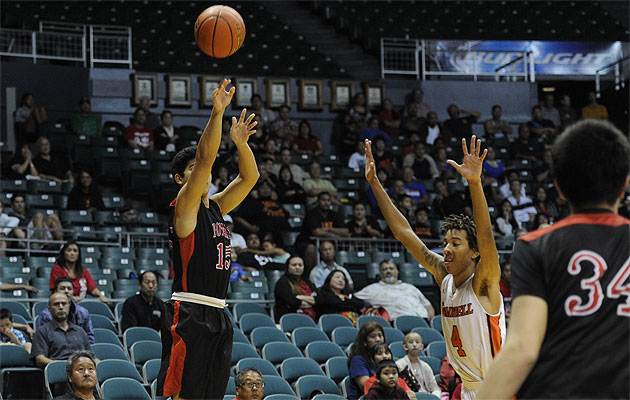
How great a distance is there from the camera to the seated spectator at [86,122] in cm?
1575

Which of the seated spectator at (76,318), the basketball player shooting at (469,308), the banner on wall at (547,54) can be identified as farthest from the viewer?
the banner on wall at (547,54)

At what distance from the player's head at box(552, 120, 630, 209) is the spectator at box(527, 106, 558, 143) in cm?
1524

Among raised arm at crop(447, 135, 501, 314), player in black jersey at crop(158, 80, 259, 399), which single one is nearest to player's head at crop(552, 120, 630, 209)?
raised arm at crop(447, 135, 501, 314)

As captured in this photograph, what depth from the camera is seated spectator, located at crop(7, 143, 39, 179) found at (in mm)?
13734

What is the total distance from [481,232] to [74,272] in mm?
6857

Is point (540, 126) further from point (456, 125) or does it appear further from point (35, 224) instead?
point (35, 224)

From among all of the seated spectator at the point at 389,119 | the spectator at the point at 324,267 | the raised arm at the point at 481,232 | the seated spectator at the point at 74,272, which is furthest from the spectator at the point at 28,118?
the raised arm at the point at 481,232

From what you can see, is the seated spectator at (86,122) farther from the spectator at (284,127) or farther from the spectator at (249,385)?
the spectator at (249,385)

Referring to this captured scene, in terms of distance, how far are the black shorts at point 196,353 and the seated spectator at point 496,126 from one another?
45.8 ft

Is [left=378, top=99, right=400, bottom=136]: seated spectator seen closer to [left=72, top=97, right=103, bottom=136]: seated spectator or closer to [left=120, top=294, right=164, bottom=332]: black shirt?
[left=72, top=97, right=103, bottom=136]: seated spectator

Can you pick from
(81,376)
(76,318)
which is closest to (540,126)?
(76,318)

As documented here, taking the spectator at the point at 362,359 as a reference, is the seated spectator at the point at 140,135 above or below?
above

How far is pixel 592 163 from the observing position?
286 centimetres

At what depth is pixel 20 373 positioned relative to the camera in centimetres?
788
